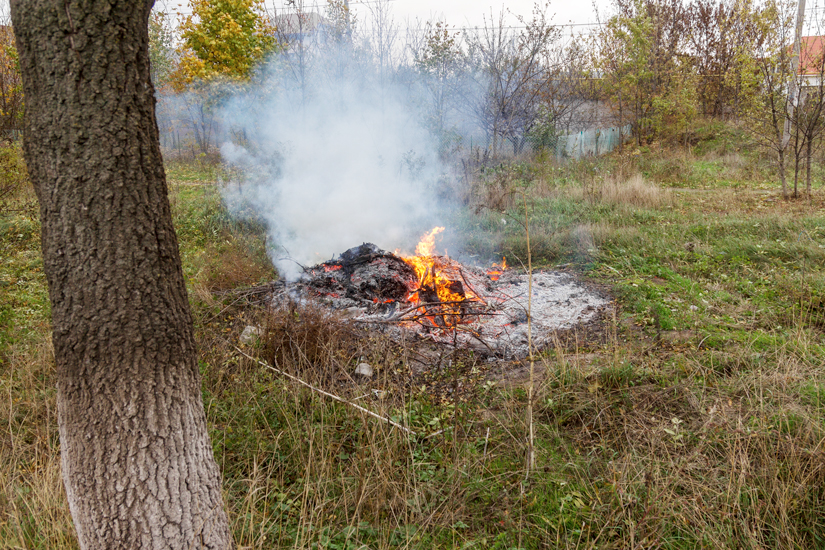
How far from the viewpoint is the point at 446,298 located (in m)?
5.80

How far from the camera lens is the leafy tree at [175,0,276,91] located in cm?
998

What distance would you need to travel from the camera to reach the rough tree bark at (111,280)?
5.01 feet

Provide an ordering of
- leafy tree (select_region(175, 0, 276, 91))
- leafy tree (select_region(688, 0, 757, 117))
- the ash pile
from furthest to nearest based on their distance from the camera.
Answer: leafy tree (select_region(688, 0, 757, 117))
leafy tree (select_region(175, 0, 276, 91))
the ash pile

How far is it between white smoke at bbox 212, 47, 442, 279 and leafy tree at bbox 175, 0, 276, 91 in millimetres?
502

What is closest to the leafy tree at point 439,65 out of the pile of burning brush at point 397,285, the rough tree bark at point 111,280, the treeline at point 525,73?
the treeline at point 525,73

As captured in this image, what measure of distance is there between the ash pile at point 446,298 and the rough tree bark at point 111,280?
9.76ft

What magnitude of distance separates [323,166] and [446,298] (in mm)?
5011

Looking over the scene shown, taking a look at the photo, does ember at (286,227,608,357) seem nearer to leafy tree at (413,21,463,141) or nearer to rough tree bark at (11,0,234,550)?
rough tree bark at (11,0,234,550)

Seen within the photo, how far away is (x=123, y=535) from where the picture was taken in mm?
1794

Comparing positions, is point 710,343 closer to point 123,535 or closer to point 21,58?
point 123,535

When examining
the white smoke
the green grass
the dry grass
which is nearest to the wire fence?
the white smoke

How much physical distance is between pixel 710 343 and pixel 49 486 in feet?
15.9

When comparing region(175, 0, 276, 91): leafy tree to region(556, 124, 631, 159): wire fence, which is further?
region(556, 124, 631, 159): wire fence

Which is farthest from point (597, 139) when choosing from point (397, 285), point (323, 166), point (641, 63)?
point (397, 285)
